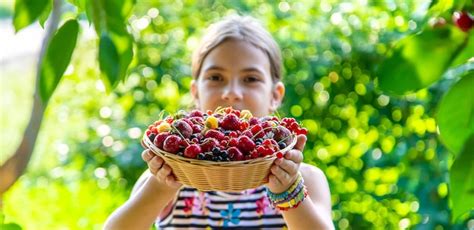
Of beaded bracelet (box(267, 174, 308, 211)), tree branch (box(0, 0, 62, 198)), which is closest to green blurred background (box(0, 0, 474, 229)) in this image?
tree branch (box(0, 0, 62, 198))

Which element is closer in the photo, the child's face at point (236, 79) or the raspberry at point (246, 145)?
the raspberry at point (246, 145)

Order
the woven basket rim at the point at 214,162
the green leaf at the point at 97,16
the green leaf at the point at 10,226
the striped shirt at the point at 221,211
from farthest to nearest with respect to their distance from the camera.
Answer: the striped shirt at the point at 221,211 → the woven basket rim at the point at 214,162 → the green leaf at the point at 10,226 → the green leaf at the point at 97,16

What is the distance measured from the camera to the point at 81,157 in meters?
2.24

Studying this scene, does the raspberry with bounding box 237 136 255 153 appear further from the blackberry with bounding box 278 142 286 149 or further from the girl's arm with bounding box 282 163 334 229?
the girl's arm with bounding box 282 163 334 229

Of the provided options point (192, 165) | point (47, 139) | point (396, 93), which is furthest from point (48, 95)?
point (47, 139)

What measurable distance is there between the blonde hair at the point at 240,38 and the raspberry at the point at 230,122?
0.37 meters

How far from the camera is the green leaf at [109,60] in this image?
36cm

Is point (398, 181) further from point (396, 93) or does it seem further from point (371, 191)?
point (396, 93)

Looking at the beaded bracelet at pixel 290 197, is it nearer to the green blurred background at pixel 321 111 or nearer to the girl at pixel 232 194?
the girl at pixel 232 194

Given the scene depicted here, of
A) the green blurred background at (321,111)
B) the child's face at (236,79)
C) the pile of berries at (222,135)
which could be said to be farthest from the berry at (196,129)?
the green blurred background at (321,111)

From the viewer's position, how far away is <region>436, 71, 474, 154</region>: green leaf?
1.23 ft

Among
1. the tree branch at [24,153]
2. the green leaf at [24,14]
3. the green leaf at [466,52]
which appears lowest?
the tree branch at [24,153]

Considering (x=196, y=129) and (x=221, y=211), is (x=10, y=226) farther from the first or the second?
(x=221, y=211)

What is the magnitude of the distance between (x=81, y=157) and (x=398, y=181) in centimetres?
86
